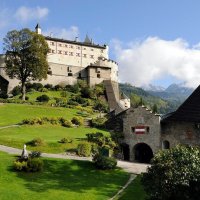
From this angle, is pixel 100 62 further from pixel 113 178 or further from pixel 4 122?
pixel 113 178

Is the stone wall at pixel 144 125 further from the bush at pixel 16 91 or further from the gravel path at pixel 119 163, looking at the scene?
the bush at pixel 16 91

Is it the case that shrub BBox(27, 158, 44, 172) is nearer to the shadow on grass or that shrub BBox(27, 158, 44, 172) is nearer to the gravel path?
the shadow on grass

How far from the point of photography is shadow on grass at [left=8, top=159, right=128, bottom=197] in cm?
3347

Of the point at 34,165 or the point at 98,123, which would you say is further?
the point at 98,123

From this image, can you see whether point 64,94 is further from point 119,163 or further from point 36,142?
point 119,163

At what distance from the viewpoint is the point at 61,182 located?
3497 cm

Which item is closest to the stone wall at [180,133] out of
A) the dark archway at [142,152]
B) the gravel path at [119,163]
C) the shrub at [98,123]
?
the dark archway at [142,152]

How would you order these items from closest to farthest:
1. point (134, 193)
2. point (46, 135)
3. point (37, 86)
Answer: point (134, 193)
point (46, 135)
point (37, 86)

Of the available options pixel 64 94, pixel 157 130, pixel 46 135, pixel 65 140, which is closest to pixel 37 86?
pixel 64 94

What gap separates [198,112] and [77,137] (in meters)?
16.5

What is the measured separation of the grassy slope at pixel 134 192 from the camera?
32844 millimetres

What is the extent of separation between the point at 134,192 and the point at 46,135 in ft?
73.3

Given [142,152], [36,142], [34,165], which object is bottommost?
[34,165]

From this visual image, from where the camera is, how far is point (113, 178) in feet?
125
